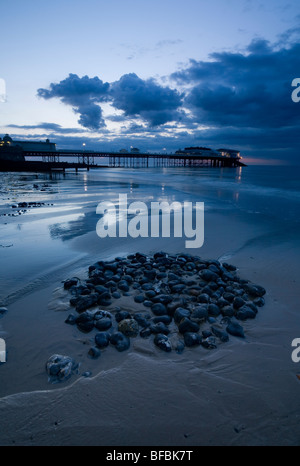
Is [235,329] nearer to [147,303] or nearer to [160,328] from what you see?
[160,328]

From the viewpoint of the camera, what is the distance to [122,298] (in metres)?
4.12

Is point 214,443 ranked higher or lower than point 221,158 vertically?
lower

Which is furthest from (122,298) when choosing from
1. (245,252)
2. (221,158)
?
(221,158)

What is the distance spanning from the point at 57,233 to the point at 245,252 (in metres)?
6.07

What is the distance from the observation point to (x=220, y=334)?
3229 millimetres

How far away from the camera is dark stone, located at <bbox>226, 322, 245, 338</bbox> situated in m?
3.28

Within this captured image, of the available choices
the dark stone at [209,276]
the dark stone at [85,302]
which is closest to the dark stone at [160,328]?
the dark stone at [85,302]

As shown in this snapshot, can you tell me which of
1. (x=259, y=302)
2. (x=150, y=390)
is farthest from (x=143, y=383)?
(x=259, y=302)

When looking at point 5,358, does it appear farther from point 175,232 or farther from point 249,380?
point 175,232

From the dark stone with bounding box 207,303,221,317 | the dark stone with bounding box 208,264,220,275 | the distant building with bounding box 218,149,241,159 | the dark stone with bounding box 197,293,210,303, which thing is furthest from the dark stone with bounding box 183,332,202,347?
the distant building with bounding box 218,149,241,159

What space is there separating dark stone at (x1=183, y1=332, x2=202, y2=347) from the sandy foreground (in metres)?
0.11

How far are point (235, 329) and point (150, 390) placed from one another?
1.52 metres

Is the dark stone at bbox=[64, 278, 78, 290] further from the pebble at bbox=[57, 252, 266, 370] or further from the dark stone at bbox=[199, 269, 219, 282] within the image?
the dark stone at bbox=[199, 269, 219, 282]

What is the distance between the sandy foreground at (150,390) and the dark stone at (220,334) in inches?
3.9
